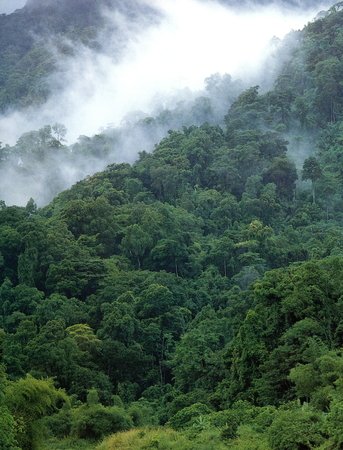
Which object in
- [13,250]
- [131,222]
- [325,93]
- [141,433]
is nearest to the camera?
[141,433]

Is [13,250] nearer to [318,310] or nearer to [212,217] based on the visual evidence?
[212,217]

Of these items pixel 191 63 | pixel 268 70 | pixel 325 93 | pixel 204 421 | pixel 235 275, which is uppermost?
pixel 191 63

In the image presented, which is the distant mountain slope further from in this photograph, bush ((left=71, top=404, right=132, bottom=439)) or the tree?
bush ((left=71, top=404, right=132, bottom=439))

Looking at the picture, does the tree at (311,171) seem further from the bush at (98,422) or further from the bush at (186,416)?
the bush at (98,422)

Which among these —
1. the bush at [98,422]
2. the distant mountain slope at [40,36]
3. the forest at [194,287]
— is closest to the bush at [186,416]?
the forest at [194,287]

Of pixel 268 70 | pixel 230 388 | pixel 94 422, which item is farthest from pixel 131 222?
pixel 268 70

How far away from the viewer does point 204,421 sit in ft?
64.0

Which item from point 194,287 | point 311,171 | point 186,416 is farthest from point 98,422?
point 311,171

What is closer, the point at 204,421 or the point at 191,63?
the point at 204,421

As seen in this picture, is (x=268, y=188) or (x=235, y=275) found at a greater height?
(x=268, y=188)

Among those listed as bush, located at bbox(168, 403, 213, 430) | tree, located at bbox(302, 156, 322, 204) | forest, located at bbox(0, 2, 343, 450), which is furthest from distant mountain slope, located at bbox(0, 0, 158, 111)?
bush, located at bbox(168, 403, 213, 430)

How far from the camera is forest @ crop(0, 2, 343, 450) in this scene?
62.5 ft

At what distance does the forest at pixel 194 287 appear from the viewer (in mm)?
19047

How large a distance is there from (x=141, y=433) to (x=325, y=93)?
44.6 meters
